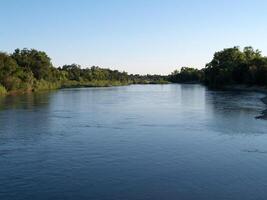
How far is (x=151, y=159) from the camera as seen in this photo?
19656 millimetres

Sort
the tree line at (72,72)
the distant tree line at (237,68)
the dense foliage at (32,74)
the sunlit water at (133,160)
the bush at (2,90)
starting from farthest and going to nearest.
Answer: the distant tree line at (237,68) < the tree line at (72,72) < the dense foliage at (32,74) < the bush at (2,90) < the sunlit water at (133,160)

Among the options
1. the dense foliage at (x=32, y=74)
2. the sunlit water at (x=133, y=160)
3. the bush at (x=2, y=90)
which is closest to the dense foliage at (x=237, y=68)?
the dense foliage at (x=32, y=74)

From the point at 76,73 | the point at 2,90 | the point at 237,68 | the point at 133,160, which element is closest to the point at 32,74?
the point at 2,90

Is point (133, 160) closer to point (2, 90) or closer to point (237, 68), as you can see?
point (2, 90)

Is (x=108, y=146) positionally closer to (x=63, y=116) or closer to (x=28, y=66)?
(x=63, y=116)

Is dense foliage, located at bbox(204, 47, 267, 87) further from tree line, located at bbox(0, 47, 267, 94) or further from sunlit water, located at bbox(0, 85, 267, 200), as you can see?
sunlit water, located at bbox(0, 85, 267, 200)

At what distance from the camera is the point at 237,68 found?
112625 mm

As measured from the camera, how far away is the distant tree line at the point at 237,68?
98625mm

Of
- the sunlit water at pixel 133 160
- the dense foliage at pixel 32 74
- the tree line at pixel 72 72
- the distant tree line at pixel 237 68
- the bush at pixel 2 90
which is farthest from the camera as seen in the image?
the distant tree line at pixel 237 68

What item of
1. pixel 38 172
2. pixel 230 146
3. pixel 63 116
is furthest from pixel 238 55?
pixel 38 172

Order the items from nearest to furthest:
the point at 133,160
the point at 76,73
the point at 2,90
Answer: the point at 133,160 < the point at 2,90 < the point at 76,73

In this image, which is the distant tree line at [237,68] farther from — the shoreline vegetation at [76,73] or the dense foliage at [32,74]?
the dense foliage at [32,74]

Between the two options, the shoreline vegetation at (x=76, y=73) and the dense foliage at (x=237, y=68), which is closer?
the shoreline vegetation at (x=76, y=73)

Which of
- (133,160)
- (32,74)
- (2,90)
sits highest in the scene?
(32,74)
